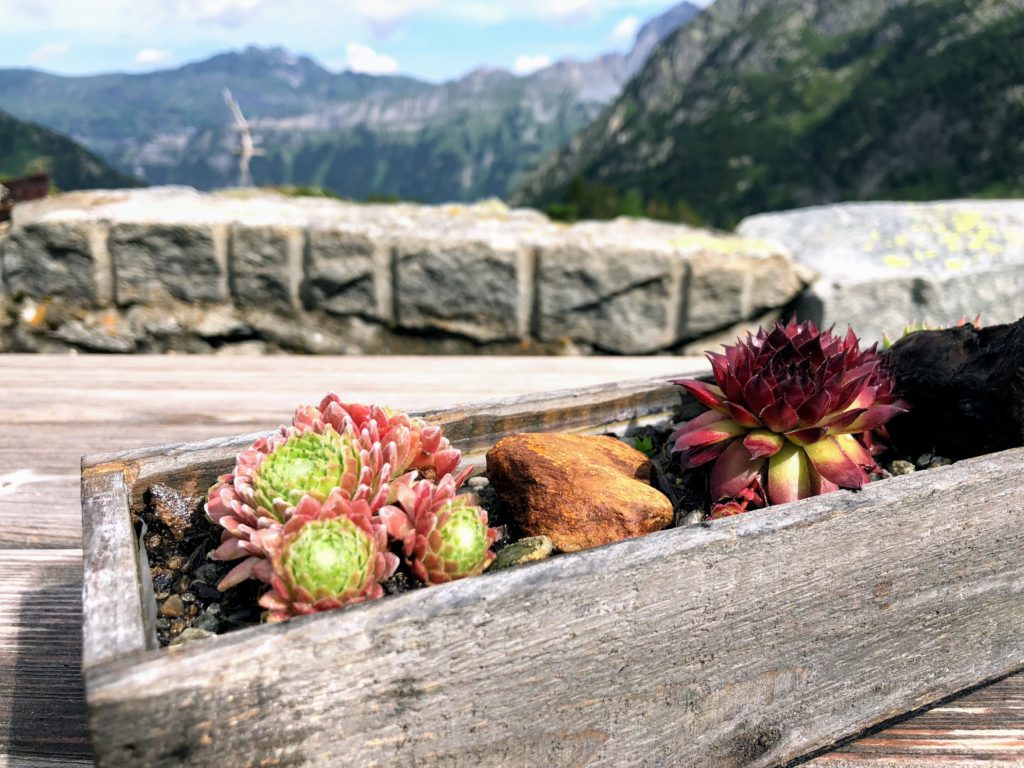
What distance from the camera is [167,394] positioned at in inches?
110

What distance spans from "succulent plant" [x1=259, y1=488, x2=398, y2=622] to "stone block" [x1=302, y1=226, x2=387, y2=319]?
2682 millimetres

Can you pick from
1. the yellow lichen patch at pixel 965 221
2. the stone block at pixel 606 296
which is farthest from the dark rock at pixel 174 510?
the yellow lichen patch at pixel 965 221

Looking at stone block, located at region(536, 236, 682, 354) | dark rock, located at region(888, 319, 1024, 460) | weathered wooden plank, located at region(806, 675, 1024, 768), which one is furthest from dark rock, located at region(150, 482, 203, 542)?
stone block, located at region(536, 236, 682, 354)

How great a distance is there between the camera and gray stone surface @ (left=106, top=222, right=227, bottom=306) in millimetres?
3529

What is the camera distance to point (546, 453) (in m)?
1.37

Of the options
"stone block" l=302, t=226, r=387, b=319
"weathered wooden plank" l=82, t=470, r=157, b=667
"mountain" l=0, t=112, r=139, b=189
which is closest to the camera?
"weathered wooden plank" l=82, t=470, r=157, b=667

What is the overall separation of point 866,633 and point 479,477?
0.79 meters

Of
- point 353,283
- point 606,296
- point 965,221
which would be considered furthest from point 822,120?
point 353,283

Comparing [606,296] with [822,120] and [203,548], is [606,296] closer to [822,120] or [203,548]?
[203,548]

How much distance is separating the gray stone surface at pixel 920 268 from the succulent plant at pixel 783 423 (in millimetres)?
2280

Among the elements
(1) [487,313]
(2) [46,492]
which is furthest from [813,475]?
(1) [487,313]

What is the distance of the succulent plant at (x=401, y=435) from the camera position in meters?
1.27

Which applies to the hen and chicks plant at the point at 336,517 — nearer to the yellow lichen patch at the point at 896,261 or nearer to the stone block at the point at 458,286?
the stone block at the point at 458,286

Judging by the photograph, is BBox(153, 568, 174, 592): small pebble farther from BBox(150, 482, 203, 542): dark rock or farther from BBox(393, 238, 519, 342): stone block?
BBox(393, 238, 519, 342): stone block
